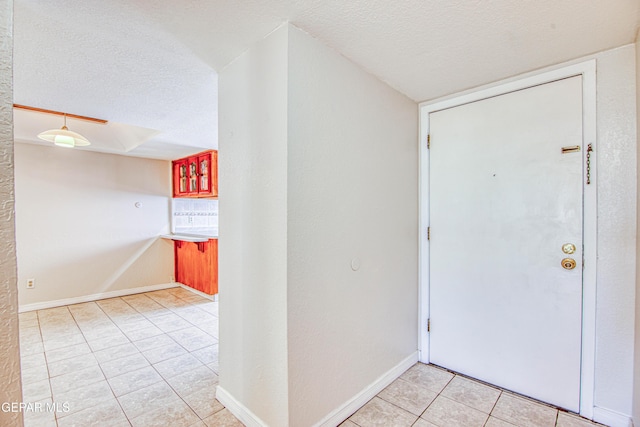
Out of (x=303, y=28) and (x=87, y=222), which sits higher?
(x=303, y=28)

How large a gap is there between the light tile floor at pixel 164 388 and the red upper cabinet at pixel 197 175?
79.2 inches

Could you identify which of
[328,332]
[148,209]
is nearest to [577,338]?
[328,332]

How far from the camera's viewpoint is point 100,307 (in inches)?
157

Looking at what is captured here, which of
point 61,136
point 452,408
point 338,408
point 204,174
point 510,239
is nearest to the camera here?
point 338,408

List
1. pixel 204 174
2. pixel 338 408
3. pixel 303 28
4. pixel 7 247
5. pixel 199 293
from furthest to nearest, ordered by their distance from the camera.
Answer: pixel 199 293, pixel 204 174, pixel 338 408, pixel 303 28, pixel 7 247

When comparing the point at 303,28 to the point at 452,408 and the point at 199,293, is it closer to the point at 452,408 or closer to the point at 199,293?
the point at 452,408

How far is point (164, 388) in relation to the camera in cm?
212

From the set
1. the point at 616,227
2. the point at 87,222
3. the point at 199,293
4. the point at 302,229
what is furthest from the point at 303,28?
the point at 87,222

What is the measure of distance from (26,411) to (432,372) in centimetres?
281

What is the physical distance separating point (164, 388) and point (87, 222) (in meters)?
3.33

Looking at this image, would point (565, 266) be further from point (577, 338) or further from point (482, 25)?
point (482, 25)

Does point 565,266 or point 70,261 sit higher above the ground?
point 565,266

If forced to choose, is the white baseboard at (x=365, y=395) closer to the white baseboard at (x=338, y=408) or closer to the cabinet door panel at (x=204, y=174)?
the white baseboard at (x=338, y=408)

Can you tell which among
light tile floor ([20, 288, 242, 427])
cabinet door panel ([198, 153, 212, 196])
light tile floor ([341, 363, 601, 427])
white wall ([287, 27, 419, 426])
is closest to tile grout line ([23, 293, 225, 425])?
light tile floor ([20, 288, 242, 427])
